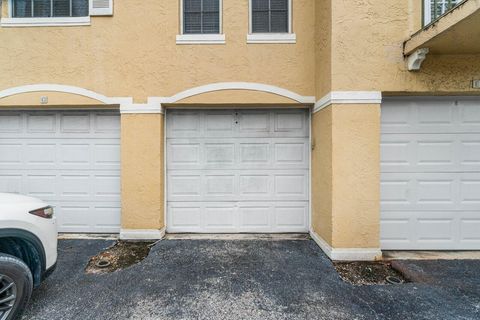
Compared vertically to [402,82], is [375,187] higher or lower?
lower

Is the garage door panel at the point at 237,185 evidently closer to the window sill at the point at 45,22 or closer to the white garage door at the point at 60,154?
the white garage door at the point at 60,154

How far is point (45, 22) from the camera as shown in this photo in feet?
15.7

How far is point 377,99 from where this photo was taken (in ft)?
13.1

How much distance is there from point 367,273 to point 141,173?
409 centimetres

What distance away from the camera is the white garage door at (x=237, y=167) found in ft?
16.4

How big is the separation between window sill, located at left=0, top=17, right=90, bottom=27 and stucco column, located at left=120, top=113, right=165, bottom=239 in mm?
1993

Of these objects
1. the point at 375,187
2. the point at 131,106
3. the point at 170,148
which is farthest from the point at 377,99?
the point at 131,106

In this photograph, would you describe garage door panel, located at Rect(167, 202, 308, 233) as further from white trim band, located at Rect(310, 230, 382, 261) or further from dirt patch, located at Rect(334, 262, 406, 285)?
dirt patch, located at Rect(334, 262, 406, 285)

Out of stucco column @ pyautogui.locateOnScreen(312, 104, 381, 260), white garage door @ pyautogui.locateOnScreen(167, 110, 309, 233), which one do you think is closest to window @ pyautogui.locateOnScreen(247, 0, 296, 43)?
white garage door @ pyautogui.locateOnScreen(167, 110, 309, 233)

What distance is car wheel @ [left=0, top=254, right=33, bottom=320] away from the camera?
2428mm

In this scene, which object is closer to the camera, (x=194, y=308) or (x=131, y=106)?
(x=194, y=308)

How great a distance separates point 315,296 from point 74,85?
535 cm

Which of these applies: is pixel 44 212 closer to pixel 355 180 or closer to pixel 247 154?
pixel 247 154

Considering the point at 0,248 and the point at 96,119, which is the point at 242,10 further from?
the point at 0,248
